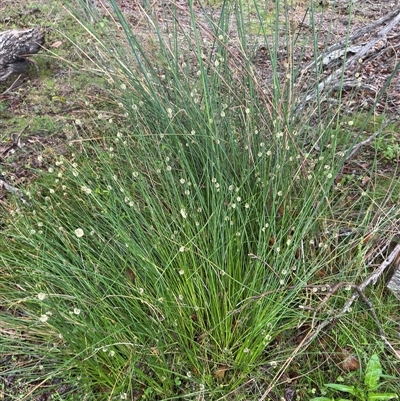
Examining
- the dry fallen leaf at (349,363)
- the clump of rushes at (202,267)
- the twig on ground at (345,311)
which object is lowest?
the dry fallen leaf at (349,363)

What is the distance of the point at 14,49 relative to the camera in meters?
3.06

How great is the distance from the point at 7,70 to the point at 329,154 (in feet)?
8.55

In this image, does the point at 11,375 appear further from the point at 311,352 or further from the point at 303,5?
the point at 303,5

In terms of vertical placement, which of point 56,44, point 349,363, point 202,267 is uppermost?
point 56,44

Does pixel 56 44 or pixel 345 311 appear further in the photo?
pixel 56 44

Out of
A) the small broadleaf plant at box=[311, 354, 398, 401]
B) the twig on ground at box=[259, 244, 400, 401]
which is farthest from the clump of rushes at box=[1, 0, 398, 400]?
the small broadleaf plant at box=[311, 354, 398, 401]

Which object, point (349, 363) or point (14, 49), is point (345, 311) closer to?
point (349, 363)

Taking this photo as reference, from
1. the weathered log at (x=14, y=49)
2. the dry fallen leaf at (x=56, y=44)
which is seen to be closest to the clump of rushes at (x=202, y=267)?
the weathered log at (x=14, y=49)

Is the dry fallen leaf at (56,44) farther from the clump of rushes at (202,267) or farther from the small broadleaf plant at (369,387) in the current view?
the small broadleaf plant at (369,387)

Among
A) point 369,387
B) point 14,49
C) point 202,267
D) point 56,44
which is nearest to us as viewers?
point 369,387

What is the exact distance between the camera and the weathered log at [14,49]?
305cm

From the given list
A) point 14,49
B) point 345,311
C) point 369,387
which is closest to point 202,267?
point 345,311

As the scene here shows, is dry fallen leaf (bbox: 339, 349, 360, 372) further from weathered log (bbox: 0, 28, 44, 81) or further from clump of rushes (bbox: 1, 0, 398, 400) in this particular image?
weathered log (bbox: 0, 28, 44, 81)

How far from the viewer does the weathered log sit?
3051 mm
